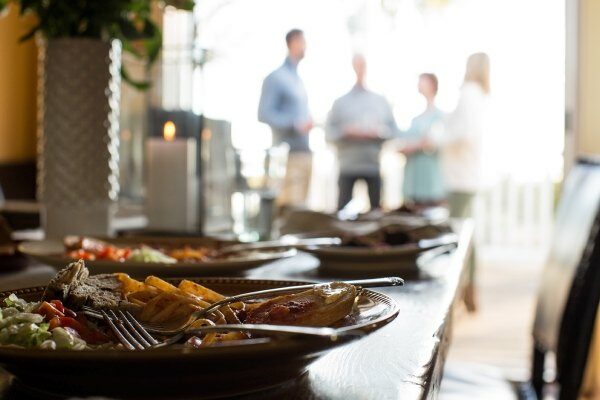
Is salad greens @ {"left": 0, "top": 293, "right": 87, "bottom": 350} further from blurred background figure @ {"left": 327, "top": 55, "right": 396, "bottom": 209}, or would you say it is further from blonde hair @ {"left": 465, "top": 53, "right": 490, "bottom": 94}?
blonde hair @ {"left": 465, "top": 53, "right": 490, "bottom": 94}

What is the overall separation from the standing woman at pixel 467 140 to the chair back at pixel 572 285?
2964 millimetres

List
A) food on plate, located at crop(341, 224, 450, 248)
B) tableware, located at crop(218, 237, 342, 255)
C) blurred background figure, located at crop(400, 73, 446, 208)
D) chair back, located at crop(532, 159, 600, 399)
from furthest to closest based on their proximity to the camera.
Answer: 1. blurred background figure, located at crop(400, 73, 446, 208)
2. chair back, located at crop(532, 159, 600, 399)
3. food on plate, located at crop(341, 224, 450, 248)
4. tableware, located at crop(218, 237, 342, 255)

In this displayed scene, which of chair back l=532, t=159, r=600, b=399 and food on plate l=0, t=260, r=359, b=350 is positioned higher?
food on plate l=0, t=260, r=359, b=350

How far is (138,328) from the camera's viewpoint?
0.51 metres

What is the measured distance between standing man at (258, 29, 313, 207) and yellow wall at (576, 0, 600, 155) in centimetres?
179

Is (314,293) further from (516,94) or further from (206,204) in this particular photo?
(516,94)

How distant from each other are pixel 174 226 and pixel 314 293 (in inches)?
42.4

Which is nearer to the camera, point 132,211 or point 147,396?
point 147,396

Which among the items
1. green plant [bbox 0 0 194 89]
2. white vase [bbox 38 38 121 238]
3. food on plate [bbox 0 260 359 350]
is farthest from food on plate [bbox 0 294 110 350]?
green plant [bbox 0 0 194 89]

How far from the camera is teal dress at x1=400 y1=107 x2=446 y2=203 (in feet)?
17.4

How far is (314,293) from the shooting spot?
1.69ft

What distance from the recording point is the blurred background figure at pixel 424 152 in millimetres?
5273

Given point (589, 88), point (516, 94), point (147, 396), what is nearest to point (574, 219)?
point (147, 396)

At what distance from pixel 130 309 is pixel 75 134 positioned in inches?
34.0
